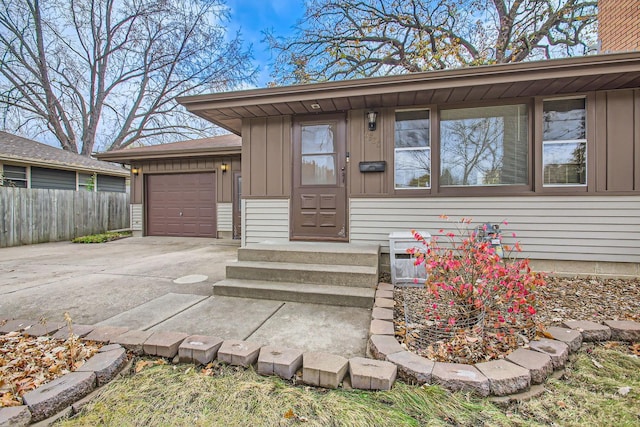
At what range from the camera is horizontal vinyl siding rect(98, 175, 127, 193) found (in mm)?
12711

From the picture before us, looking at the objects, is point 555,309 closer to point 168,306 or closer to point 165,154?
point 168,306

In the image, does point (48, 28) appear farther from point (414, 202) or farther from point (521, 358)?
point (521, 358)

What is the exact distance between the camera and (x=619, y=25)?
596cm

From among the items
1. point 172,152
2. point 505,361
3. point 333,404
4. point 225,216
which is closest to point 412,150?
point 505,361

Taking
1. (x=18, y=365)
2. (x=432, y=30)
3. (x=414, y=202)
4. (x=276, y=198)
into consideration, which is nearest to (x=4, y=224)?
(x=276, y=198)

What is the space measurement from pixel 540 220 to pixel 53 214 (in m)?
12.2

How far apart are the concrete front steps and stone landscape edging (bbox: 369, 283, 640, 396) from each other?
2.93ft

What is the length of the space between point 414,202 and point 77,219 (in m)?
10.7

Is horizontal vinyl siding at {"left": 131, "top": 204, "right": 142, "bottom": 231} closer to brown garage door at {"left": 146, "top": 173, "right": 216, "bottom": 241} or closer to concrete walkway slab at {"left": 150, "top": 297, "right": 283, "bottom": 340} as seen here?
brown garage door at {"left": 146, "top": 173, "right": 216, "bottom": 241}

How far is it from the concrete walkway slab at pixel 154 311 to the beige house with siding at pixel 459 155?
2.08 metres

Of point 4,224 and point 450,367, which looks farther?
point 4,224

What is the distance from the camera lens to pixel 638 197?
4.03m

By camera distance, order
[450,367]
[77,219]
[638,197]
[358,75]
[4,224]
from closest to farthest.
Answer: [450,367], [638,197], [4,224], [77,219], [358,75]

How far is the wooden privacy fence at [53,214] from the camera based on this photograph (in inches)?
314
